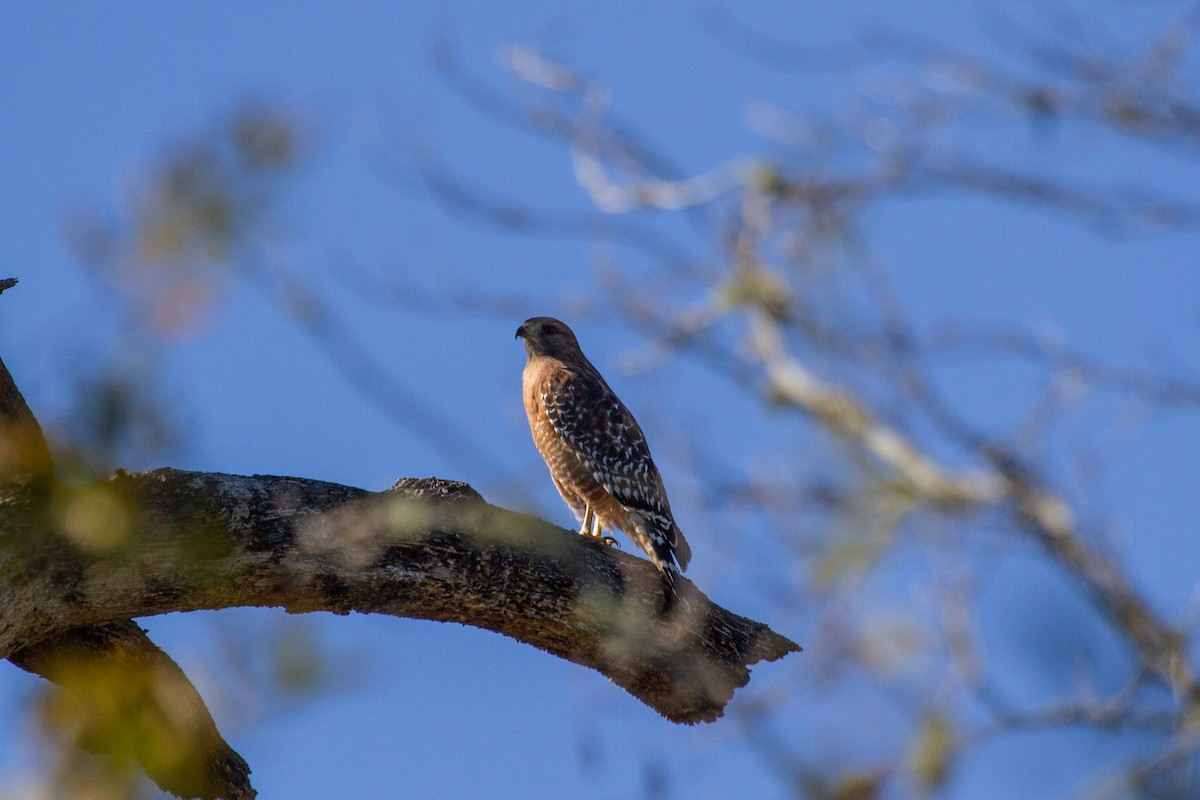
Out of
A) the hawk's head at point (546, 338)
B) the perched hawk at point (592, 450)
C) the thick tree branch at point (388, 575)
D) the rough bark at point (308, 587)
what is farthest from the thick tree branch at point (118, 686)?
the hawk's head at point (546, 338)

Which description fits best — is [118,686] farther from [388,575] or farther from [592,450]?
[592,450]

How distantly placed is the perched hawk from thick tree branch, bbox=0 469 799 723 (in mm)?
2556

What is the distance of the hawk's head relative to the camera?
9.58m

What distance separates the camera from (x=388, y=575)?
461 centimetres

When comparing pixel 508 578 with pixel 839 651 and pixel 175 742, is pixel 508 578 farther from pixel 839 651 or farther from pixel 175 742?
pixel 839 651

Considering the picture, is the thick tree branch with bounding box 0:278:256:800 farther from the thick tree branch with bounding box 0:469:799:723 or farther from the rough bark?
the thick tree branch with bounding box 0:469:799:723

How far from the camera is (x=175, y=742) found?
10.7 feet

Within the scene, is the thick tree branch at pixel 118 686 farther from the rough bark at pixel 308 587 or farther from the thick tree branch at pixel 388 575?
the thick tree branch at pixel 388 575

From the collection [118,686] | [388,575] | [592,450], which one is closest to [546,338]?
[592,450]

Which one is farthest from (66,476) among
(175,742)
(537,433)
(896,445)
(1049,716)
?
(896,445)

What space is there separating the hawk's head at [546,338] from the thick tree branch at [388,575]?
13.6ft

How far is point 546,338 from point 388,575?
203 inches

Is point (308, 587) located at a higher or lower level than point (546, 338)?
lower

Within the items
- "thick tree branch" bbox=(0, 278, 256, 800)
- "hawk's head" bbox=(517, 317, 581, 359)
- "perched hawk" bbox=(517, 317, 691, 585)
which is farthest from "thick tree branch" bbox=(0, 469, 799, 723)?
"hawk's head" bbox=(517, 317, 581, 359)
